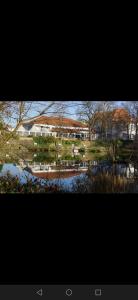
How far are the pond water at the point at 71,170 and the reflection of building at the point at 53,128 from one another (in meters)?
0.26

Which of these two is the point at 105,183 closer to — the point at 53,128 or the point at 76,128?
the point at 76,128

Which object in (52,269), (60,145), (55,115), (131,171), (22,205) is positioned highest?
(55,115)

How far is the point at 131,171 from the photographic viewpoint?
385 centimetres

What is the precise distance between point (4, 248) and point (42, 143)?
1.22 metres

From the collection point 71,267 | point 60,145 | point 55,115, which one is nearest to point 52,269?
point 71,267

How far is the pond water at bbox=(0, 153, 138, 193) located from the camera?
3793 millimetres

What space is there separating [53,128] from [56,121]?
0.30 feet

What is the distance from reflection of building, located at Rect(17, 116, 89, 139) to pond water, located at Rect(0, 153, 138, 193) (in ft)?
0.85

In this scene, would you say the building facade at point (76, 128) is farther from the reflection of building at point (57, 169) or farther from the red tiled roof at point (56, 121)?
the reflection of building at point (57, 169)

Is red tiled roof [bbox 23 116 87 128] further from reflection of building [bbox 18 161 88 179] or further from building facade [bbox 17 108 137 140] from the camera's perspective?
reflection of building [bbox 18 161 88 179]

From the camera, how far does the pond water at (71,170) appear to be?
149 inches
